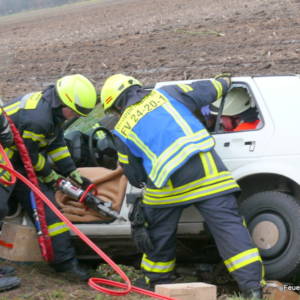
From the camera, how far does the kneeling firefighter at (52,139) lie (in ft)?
18.6

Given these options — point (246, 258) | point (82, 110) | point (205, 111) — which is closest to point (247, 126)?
point (205, 111)

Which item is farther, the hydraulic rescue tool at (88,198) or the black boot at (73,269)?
the black boot at (73,269)

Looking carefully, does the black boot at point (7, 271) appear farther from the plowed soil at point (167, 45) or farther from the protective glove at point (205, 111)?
the plowed soil at point (167, 45)

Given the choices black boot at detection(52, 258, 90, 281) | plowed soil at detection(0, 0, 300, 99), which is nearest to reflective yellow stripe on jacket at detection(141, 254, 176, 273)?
black boot at detection(52, 258, 90, 281)

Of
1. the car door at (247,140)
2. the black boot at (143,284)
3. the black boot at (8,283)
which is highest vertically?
the car door at (247,140)

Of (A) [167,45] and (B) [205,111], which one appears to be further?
(A) [167,45]

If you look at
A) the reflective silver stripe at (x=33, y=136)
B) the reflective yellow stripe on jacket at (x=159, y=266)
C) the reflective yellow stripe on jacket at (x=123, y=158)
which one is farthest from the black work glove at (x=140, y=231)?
the reflective silver stripe at (x=33, y=136)

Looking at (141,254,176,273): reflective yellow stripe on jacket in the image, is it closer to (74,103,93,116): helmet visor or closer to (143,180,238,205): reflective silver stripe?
(143,180,238,205): reflective silver stripe

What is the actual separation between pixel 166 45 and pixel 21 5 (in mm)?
26927

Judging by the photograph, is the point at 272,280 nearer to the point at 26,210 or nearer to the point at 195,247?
the point at 195,247

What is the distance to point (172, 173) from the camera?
4992 millimetres

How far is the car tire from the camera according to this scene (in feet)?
16.9

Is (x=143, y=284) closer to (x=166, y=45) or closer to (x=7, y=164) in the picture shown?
(x=7, y=164)

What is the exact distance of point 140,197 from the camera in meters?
5.54
